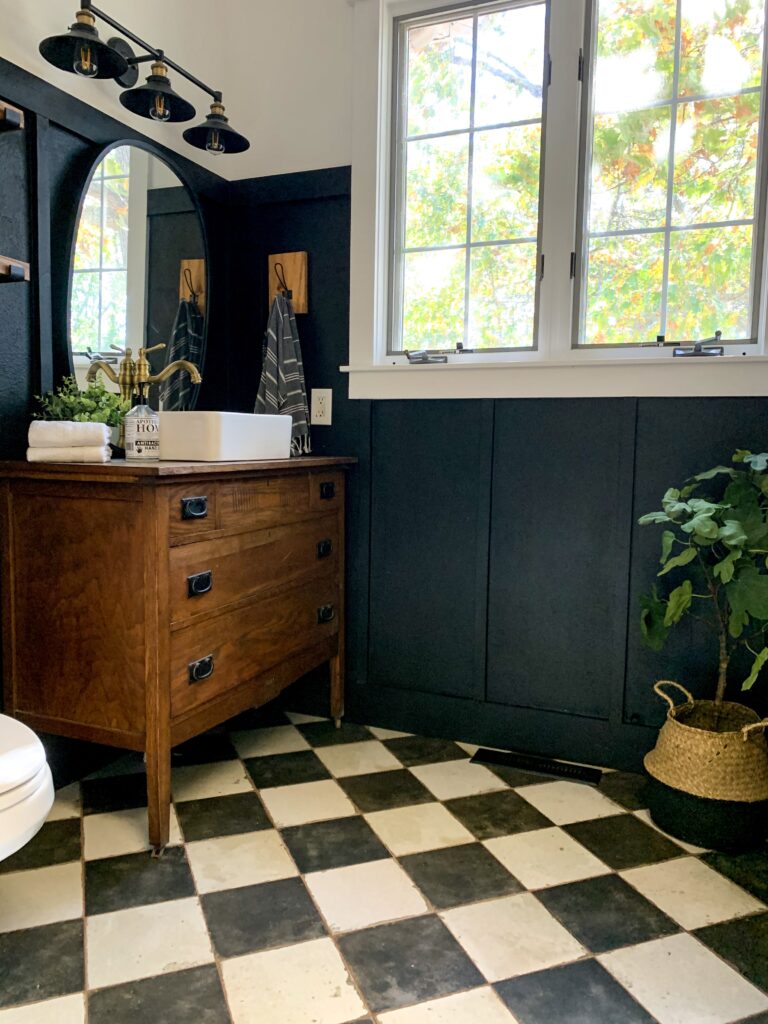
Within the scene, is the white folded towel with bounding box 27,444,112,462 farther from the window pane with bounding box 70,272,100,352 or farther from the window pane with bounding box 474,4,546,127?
the window pane with bounding box 474,4,546,127

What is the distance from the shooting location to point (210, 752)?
2217 millimetres

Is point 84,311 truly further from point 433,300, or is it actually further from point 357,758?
point 357,758

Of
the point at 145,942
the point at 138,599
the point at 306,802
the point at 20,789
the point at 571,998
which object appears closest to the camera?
the point at 20,789

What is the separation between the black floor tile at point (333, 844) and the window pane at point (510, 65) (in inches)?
81.3

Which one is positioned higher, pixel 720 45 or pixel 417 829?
pixel 720 45

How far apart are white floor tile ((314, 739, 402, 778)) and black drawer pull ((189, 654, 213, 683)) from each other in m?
0.58

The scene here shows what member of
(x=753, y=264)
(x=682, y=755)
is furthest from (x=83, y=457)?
(x=753, y=264)

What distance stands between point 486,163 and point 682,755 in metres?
1.79

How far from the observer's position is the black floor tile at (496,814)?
182cm

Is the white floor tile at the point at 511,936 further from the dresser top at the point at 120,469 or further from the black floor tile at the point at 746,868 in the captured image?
the dresser top at the point at 120,469

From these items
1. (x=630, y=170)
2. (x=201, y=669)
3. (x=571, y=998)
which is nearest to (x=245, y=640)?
(x=201, y=669)

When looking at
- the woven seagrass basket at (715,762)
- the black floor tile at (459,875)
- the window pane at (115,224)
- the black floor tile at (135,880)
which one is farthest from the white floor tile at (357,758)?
the window pane at (115,224)

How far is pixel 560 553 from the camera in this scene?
7.13ft

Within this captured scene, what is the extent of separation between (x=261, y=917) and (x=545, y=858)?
0.67 m
